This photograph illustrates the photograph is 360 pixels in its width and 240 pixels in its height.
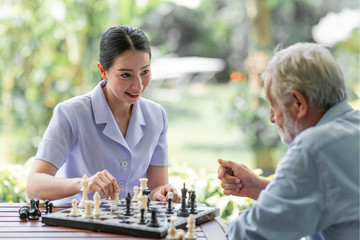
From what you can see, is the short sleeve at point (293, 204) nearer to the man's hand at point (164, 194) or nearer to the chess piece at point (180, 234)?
the chess piece at point (180, 234)

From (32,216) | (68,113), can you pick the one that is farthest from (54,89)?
(32,216)

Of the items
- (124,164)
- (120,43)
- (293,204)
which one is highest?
(120,43)

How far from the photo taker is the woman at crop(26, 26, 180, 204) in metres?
2.54

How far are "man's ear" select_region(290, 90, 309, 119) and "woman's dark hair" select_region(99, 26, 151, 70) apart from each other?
1128mm

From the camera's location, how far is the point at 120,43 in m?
2.61

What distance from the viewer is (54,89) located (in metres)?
6.50

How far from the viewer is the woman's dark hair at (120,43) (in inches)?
102

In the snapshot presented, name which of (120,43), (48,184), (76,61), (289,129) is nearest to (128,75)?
(120,43)

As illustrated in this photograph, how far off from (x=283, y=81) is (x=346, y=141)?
28 centimetres

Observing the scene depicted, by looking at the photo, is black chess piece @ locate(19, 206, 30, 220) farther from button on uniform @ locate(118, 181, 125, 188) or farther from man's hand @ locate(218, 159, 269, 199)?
man's hand @ locate(218, 159, 269, 199)

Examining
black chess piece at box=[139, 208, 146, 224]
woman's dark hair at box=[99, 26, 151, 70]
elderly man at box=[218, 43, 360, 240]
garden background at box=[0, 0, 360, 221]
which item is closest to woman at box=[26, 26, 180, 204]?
woman's dark hair at box=[99, 26, 151, 70]

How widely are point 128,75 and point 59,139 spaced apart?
0.47 metres

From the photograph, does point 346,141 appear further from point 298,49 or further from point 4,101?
point 4,101

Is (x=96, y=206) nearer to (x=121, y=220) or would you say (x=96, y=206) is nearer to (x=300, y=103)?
(x=121, y=220)
